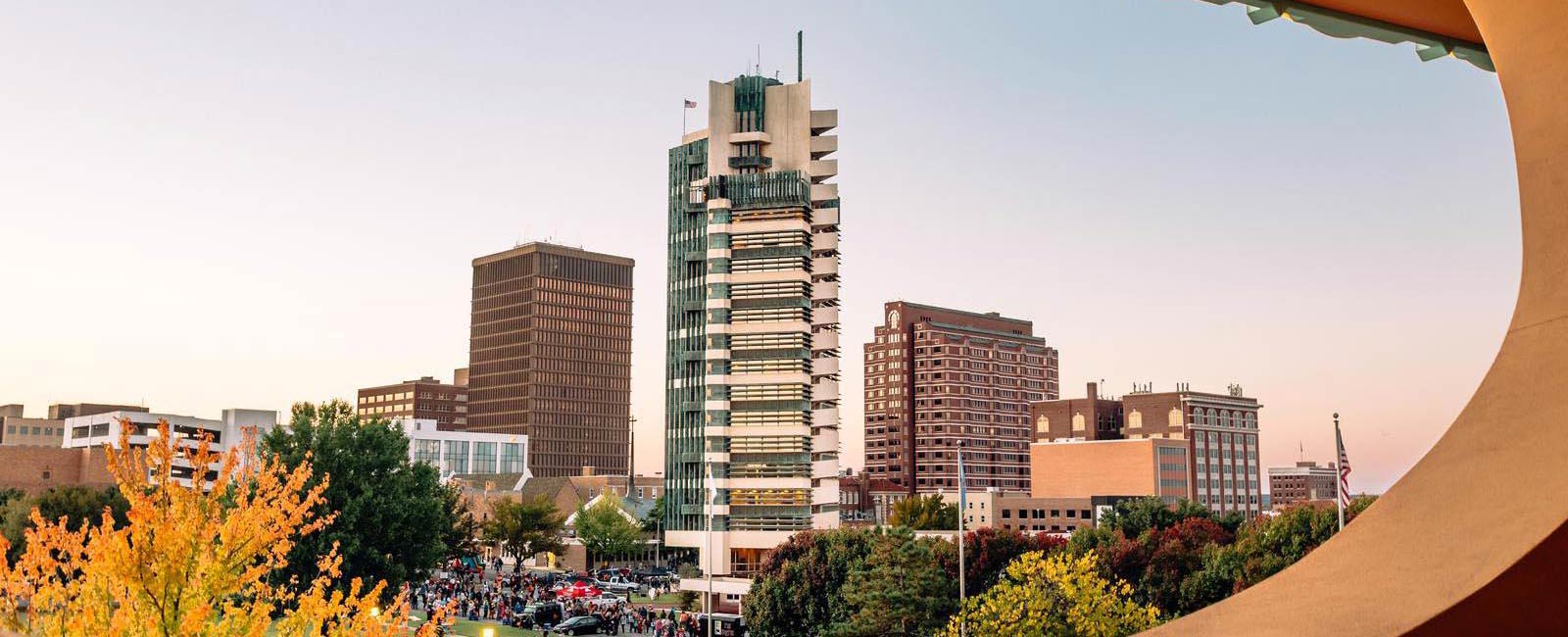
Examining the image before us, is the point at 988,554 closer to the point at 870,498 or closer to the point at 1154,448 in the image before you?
the point at 1154,448

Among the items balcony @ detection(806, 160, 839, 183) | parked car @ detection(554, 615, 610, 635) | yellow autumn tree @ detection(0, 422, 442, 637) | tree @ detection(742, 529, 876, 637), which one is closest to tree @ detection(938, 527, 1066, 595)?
tree @ detection(742, 529, 876, 637)

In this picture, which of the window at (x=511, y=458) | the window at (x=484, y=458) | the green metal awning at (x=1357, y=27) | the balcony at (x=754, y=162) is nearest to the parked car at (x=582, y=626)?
the balcony at (x=754, y=162)

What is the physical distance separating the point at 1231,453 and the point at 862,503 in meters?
61.1

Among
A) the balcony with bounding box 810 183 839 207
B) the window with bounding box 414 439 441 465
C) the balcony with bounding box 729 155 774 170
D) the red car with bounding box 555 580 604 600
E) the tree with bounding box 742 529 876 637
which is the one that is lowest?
the red car with bounding box 555 580 604 600

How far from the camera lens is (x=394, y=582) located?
53.6m

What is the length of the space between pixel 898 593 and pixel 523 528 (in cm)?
6240

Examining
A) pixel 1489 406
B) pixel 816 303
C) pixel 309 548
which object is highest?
pixel 816 303

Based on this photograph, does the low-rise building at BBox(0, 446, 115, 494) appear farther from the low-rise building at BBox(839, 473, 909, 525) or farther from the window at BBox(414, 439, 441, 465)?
the low-rise building at BBox(839, 473, 909, 525)

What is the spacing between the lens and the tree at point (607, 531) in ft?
341

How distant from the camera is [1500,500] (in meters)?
3.90

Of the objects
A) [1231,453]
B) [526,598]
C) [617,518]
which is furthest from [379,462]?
[1231,453]

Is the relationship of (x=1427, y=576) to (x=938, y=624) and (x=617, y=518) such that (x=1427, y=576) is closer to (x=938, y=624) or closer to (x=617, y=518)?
(x=938, y=624)

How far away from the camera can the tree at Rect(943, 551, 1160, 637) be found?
31.0 m

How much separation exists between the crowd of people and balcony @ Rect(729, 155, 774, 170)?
3670cm
